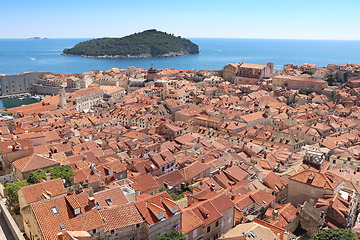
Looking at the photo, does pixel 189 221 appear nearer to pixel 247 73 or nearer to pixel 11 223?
pixel 11 223

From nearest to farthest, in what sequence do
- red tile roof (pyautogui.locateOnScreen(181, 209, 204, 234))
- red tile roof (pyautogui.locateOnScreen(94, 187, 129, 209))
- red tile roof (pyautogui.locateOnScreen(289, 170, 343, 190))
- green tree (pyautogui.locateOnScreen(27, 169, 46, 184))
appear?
1. red tile roof (pyautogui.locateOnScreen(94, 187, 129, 209))
2. red tile roof (pyautogui.locateOnScreen(181, 209, 204, 234))
3. green tree (pyautogui.locateOnScreen(27, 169, 46, 184))
4. red tile roof (pyautogui.locateOnScreen(289, 170, 343, 190))

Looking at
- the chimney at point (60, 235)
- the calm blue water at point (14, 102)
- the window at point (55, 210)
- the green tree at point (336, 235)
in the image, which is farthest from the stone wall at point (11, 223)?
→ the calm blue water at point (14, 102)

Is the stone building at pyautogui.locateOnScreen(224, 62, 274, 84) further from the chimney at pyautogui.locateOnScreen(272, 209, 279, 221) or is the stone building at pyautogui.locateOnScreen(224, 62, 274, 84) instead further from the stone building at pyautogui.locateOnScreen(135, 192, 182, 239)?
the stone building at pyautogui.locateOnScreen(135, 192, 182, 239)

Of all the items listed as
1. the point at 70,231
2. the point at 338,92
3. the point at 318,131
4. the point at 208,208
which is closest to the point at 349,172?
the point at 208,208

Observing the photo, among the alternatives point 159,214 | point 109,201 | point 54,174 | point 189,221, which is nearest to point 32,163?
point 54,174

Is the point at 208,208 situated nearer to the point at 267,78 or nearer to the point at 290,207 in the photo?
the point at 290,207

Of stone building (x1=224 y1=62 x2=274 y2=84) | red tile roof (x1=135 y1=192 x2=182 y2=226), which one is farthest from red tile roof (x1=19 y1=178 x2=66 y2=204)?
stone building (x1=224 y1=62 x2=274 y2=84)

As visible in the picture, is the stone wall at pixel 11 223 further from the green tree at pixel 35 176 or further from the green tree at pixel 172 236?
the green tree at pixel 172 236

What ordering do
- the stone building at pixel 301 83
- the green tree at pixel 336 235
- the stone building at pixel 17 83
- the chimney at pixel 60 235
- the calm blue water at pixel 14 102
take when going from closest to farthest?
the chimney at pixel 60 235 → the green tree at pixel 336 235 → the stone building at pixel 301 83 → the calm blue water at pixel 14 102 → the stone building at pixel 17 83

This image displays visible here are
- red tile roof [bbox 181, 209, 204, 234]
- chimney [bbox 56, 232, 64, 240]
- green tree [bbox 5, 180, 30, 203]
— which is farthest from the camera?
green tree [bbox 5, 180, 30, 203]

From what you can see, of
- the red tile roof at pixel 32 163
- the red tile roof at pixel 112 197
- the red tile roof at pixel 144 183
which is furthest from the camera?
the red tile roof at pixel 144 183

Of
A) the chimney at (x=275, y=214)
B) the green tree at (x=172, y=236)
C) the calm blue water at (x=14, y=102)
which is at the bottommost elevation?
the calm blue water at (x=14, y=102)
